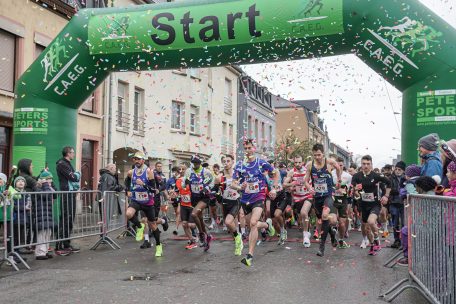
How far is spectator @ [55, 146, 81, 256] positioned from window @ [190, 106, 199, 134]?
19.7 m

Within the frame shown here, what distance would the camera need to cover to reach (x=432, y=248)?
16.5ft

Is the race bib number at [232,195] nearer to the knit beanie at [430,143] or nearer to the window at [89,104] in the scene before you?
the knit beanie at [430,143]

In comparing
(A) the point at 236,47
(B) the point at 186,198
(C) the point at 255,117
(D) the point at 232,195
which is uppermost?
(C) the point at 255,117

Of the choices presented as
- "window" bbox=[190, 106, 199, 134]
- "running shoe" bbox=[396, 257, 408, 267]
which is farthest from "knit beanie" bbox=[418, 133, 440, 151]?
"window" bbox=[190, 106, 199, 134]

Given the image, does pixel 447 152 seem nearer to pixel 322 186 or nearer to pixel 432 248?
pixel 432 248

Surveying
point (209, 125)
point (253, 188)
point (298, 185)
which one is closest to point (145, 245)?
point (253, 188)

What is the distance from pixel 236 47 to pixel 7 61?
351 inches

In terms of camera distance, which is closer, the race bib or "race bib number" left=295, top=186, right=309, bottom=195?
the race bib

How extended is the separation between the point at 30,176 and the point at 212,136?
940 inches

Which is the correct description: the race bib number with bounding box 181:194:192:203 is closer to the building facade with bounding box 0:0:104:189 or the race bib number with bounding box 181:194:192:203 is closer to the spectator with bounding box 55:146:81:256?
the spectator with bounding box 55:146:81:256

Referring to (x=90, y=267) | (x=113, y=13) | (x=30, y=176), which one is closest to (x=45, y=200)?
(x=30, y=176)

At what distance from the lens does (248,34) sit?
33.6 ft

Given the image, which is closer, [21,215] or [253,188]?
[21,215]

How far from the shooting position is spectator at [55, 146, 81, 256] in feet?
31.8
